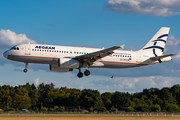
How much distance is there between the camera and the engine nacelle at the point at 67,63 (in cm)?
5177

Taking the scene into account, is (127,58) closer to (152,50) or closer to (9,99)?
(152,50)

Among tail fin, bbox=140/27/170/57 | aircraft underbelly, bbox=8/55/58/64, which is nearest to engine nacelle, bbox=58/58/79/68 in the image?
aircraft underbelly, bbox=8/55/58/64

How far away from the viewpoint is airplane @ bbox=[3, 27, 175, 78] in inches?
2029

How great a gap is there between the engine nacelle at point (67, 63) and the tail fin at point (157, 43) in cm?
1675

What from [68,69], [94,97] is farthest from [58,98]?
[68,69]

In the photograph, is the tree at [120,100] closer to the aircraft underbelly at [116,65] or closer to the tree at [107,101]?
the tree at [107,101]

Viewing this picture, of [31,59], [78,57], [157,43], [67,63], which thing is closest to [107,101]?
[157,43]

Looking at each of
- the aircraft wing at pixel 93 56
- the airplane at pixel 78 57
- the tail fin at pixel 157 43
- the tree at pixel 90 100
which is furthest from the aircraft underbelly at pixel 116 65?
the tree at pixel 90 100

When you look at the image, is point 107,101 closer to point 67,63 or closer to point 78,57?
point 78,57

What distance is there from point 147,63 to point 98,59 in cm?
1107

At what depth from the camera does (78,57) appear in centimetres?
5253

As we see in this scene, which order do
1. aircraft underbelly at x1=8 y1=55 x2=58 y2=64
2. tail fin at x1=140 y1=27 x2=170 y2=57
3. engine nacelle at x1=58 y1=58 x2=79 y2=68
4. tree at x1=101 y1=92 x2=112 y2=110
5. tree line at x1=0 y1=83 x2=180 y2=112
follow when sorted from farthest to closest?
tree at x1=101 y1=92 x2=112 y2=110 < tree line at x1=0 y1=83 x2=180 y2=112 < tail fin at x1=140 y1=27 x2=170 y2=57 < engine nacelle at x1=58 y1=58 x2=79 y2=68 < aircraft underbelly at x1=8 y1=55 x2=58 y2=64

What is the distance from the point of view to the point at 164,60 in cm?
5919

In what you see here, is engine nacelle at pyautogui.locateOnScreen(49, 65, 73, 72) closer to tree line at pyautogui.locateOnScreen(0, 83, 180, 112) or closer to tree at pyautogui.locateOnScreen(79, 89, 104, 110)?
tree line at pyautogui.locateOnScreen(0, 83, 180, 112)
